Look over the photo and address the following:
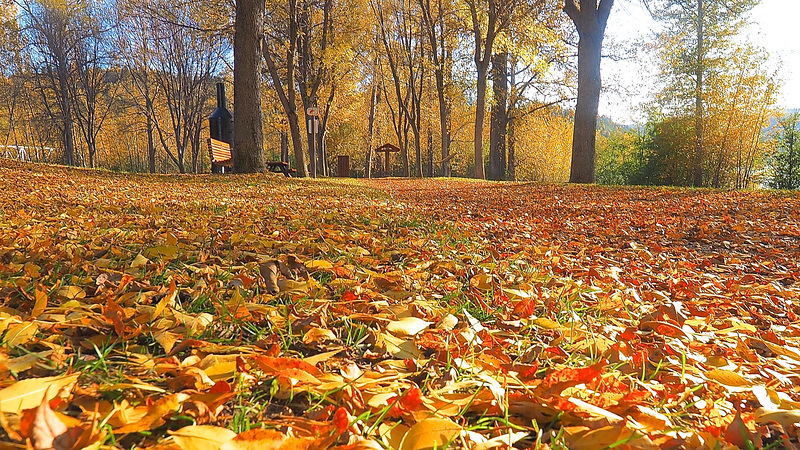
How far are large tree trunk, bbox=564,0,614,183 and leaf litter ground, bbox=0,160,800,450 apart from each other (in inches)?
344

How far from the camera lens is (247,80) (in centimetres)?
1010

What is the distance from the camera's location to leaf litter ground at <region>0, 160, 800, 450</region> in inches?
36.9

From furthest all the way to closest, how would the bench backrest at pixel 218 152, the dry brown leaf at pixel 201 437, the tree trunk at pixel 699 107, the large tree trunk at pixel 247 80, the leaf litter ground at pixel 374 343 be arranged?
1. the tree trunk at pixel 699 107
2. the bench backrest at pixel 218 152
3. the large tree trunk at pixel 247 80
4. the leaf litter ground at pixel 374 343
5. the dry brown leaf at pixel 201 437

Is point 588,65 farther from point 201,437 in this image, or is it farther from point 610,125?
point 610,125

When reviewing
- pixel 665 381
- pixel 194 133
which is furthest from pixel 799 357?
pixel 194 133

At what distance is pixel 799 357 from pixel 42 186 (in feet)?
23.5

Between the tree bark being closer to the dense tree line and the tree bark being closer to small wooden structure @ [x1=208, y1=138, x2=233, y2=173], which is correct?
the dense tree line

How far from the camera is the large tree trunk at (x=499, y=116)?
21.7m

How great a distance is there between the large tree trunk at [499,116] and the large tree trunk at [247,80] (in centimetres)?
1369

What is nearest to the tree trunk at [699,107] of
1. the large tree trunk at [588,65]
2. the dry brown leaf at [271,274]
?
the large tree trunk at [588,65]

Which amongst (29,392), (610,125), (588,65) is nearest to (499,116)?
(610,125)

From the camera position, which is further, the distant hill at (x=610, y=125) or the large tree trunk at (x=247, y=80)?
the distant hill at (x=610, y=125)

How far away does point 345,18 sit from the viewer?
20453mm

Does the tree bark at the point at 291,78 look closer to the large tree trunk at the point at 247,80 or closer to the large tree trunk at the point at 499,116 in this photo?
the large tree trunk at the point at 247,80
